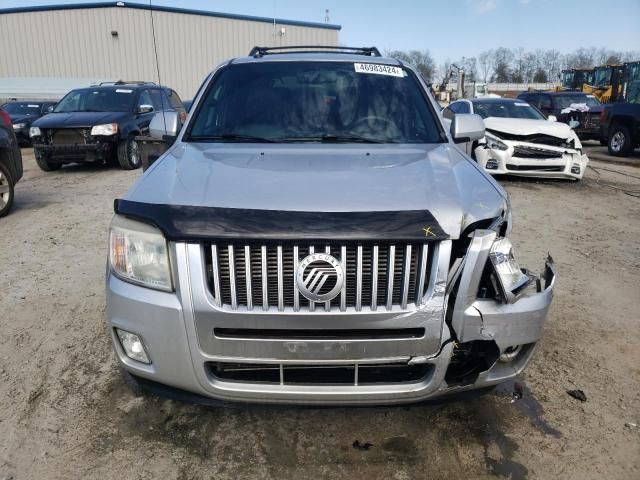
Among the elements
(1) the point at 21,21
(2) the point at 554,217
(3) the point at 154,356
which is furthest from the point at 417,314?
(1) the point at 21,21

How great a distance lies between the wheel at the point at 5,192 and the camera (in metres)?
6.61

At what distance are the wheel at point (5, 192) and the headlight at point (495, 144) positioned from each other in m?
7.57

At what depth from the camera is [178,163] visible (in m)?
2.57

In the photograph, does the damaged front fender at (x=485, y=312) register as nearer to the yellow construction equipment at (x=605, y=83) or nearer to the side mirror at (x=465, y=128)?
the side mirror at (x=465, y=128)

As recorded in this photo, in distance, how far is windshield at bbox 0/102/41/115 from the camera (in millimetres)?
16719

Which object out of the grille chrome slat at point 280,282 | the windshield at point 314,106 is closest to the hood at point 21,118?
the windshield at point 314,106

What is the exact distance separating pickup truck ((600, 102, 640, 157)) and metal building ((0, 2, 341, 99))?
2282cm

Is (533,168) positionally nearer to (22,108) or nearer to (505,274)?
(505,274)

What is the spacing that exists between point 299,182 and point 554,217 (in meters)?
5.70

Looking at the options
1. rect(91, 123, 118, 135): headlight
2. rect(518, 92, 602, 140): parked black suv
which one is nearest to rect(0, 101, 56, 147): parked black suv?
rect(91, 123, 118, 135): headlight

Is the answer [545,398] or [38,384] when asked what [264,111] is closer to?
[38,384]

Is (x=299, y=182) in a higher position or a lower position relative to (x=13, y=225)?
higher

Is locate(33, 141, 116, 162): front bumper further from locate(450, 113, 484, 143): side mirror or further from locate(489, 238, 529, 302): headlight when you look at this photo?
locate(489, 238, 529, 302): headlight

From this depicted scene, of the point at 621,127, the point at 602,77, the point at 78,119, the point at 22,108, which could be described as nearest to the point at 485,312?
the point at 78,119
